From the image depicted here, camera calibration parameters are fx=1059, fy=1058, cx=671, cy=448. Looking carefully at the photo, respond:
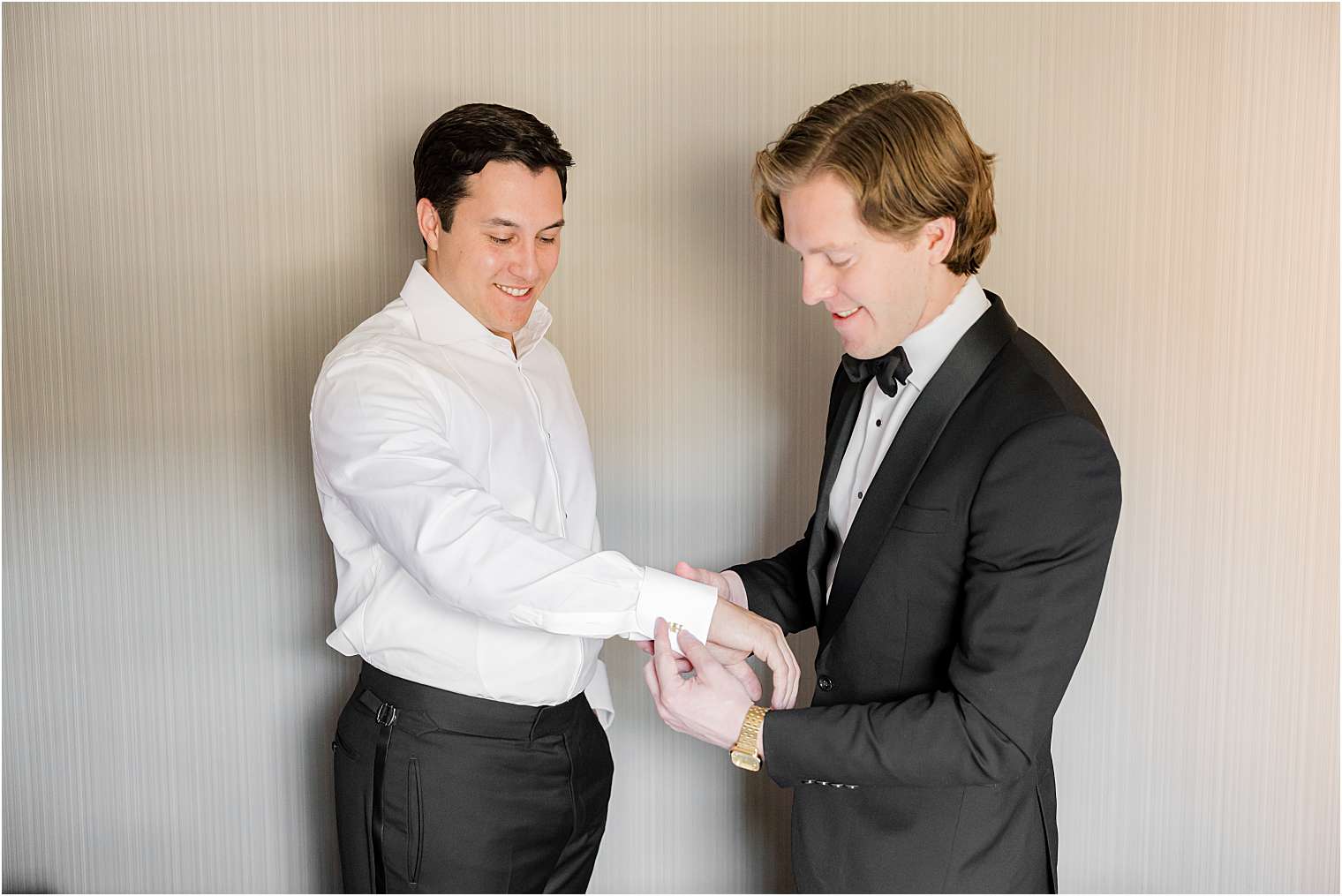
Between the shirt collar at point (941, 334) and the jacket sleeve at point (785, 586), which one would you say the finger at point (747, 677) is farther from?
the shirt collar at point (941, 334)

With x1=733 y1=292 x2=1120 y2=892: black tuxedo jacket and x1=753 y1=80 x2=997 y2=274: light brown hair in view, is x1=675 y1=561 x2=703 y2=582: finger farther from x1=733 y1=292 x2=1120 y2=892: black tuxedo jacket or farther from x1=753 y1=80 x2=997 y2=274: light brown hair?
x1=753 y1=80 x2=997 y2=274: light brown hair

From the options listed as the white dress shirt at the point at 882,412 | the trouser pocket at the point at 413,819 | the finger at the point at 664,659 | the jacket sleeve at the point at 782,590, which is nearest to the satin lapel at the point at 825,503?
the white dress shirt at the point at 882,412

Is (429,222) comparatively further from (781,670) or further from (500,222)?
(781,670)

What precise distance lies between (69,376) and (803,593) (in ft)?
6.11

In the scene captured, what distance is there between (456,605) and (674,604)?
35cm

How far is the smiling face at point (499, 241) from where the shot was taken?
6.31ft

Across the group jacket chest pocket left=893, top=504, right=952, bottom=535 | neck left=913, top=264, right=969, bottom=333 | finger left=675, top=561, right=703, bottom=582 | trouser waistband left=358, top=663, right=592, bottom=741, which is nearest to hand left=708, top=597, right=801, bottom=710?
finger left=675, top=561, right=703, bottom=582

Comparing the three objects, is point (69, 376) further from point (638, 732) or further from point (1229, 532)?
point (1229, 532)

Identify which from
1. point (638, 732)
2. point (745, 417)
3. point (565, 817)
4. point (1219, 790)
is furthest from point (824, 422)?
point (1219, 790)

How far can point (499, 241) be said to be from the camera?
1959 mm

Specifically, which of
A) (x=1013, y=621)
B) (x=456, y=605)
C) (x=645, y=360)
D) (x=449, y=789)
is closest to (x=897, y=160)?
(x=1013, y=621)

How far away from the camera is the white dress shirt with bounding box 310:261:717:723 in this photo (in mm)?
1657

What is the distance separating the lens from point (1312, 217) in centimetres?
231

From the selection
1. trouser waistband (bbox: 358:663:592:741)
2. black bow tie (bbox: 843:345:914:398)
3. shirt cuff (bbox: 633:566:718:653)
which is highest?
black bow tie (bbox: 843:345:914:398)
